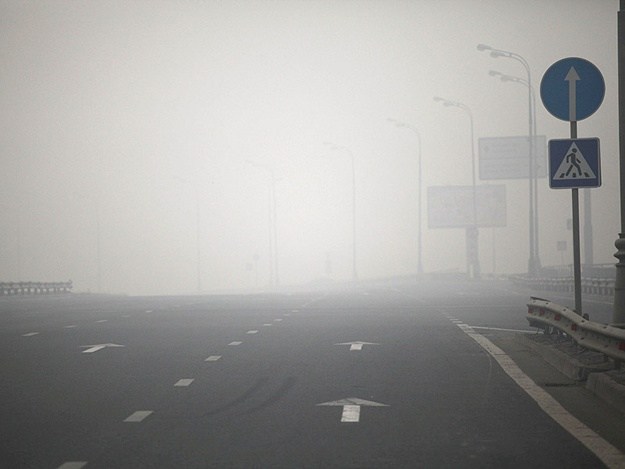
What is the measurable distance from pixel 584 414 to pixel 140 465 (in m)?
4.38

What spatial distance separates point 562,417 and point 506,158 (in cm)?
7438

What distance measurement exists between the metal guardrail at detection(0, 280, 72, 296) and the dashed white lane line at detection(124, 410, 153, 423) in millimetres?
54720

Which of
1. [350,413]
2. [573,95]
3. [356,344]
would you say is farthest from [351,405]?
[356,344]

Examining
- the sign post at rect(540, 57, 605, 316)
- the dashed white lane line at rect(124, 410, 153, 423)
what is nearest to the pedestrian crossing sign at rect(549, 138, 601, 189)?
the sign post at rect(540, 57, 605, 316)

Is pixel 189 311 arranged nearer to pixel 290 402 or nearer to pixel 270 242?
pixel 290 402

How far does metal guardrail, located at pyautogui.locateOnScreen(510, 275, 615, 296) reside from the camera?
4194cm

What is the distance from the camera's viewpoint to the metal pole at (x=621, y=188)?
14.6 metres

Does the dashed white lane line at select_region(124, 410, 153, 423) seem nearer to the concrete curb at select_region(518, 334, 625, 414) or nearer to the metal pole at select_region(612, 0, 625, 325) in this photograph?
the concrete curb at select_region(518, 334, 625, 414)

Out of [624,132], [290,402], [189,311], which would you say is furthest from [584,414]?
[189,311]

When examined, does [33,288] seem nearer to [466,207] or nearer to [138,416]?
[466,207]

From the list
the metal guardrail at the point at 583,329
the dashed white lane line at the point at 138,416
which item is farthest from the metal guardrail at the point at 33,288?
the dashed white lane line at the point at 138,416

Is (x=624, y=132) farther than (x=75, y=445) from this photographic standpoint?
Yes

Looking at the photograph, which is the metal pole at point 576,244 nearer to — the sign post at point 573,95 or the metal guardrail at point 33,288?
the sign post at point 573,95

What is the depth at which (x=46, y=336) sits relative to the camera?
21.6 metres
